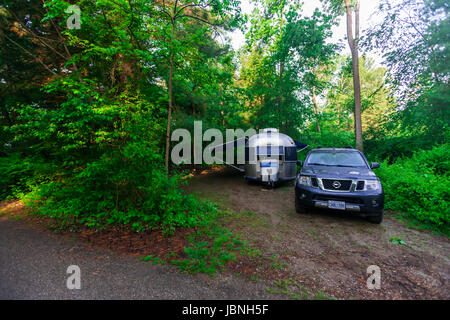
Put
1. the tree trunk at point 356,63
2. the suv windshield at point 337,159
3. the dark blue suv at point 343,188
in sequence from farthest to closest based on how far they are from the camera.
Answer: the tree trunk at point 356,63 < the suv windshield at point 337,159 < the dark blue suv at point 343,188

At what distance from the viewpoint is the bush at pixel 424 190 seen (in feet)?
14.6

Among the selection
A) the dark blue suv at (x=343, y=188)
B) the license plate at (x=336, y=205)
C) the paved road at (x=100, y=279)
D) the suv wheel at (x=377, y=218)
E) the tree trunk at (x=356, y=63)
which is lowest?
the paved road at (x=100, y=279)

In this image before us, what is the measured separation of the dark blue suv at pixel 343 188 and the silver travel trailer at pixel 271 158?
2.94m

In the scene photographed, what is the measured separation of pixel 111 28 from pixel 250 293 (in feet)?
22.0

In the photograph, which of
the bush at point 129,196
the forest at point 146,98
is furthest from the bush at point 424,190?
the bush at point 129,196

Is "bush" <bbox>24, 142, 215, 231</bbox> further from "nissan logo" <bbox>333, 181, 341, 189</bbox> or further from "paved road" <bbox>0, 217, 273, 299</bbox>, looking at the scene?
"nissan logo" <bbox>333, 181, 341, 189</bbox>

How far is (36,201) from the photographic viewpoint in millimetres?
5746

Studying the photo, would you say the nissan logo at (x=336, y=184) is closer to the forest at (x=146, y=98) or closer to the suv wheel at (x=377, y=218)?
the suv wheel at (x=377, y=218)

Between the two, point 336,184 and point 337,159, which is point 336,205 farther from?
point 337,159

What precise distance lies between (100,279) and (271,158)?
287 inches

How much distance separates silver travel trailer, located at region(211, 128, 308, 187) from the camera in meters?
8.45

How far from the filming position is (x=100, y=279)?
8.48 feet

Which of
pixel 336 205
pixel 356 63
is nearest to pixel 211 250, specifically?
pixel 336 205

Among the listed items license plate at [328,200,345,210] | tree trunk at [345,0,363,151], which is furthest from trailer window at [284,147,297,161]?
tree trunk at [345,0,363,151]
